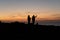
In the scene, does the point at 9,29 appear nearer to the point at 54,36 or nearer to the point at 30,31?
the point at 30,31

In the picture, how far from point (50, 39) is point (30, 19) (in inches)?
149

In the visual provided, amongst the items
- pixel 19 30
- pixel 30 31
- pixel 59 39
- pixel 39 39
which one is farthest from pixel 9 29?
pixel 59 39

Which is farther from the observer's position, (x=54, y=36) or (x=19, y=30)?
(x=19, y=30)

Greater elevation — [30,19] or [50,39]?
[30,19]

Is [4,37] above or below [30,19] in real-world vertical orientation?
below

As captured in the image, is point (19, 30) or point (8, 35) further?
point (19, 30)

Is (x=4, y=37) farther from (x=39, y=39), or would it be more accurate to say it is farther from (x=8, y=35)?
(x=39, y=39)

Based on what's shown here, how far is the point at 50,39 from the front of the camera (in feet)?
65.6

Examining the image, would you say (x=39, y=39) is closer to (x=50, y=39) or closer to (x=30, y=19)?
(x=50, y=39)

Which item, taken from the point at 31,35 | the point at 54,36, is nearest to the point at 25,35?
the point at 31,35

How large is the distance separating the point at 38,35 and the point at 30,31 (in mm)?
1446

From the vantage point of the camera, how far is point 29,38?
2003 centimetres

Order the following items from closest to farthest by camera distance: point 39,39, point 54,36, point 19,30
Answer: point 39,39
point 54,36
point 19,30

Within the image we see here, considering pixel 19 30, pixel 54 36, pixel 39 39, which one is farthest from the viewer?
pixel 19 30
